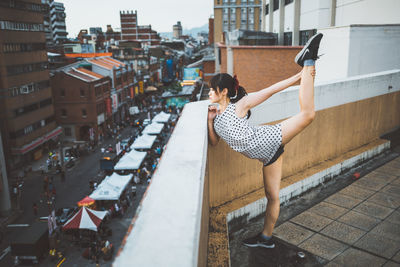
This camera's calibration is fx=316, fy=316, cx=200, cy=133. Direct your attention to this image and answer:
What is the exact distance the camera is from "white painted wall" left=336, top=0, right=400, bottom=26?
12.8 meters

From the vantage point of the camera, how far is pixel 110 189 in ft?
59.0

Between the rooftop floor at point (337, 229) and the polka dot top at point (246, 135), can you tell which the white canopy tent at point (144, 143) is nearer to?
the rooftop floor at point (337, 229)

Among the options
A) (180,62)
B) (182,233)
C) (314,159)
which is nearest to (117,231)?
(314,159)

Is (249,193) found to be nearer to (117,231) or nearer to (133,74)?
(117,231)

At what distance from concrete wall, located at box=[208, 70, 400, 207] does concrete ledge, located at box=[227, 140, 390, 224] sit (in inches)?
5.0

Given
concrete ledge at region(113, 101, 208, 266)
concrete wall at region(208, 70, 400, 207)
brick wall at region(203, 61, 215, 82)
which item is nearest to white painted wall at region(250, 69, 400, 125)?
concrete wall at region(208, 70, 400, 207)

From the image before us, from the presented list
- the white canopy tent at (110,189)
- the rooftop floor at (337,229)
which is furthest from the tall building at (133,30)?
the rooftop floor at (337,229)

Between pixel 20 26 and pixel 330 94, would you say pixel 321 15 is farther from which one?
pixel 20 26

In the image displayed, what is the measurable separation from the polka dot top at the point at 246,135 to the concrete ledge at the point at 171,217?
1.69ft

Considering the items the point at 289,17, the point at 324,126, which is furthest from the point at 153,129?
the point at 324,126

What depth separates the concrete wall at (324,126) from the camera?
3.71m

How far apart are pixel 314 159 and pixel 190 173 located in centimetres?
367

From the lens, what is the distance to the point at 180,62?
374 feet

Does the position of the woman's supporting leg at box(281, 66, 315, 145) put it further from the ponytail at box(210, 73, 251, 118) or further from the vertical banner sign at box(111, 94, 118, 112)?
the vertical banner sign at box(111, 94, 118, 112)
